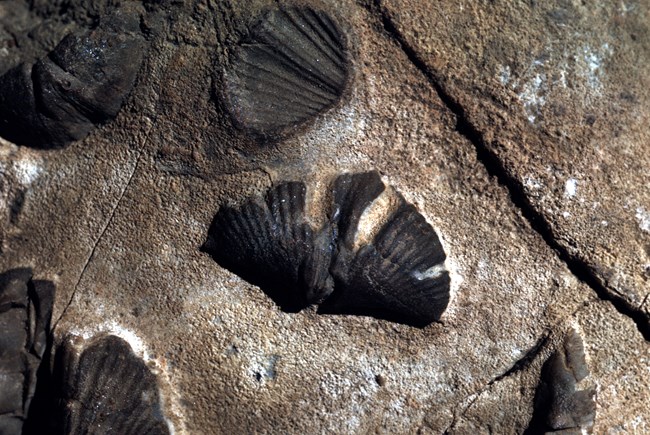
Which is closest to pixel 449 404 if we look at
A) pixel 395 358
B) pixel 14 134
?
pixel 395 358

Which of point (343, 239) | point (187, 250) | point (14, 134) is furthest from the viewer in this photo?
point (14, 134)

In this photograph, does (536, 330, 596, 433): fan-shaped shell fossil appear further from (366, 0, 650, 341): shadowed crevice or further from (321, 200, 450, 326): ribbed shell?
(321, 200, 450, 326): ribbed shell

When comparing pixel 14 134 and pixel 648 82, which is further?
pixel 14 134

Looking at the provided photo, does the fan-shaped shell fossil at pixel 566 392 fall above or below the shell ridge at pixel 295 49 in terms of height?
below

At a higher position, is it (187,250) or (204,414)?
(187,250)

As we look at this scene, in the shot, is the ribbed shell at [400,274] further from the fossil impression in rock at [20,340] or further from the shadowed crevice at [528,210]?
the fossil impression in rock at [20,340]

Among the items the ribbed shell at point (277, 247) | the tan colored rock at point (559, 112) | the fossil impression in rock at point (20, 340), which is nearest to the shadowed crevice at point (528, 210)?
the tan colored rock at point (559, 112)

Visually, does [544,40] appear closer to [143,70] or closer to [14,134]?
[143,70]

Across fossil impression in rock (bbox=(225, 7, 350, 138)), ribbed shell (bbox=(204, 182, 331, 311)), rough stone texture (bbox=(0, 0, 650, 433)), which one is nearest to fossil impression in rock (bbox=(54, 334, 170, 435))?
rough stone texture (bbox=(0, 0, 650, 433))
